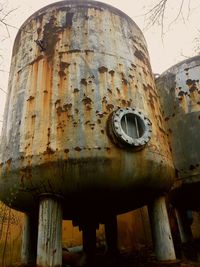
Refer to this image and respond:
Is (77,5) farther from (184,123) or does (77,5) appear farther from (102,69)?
(184,123)

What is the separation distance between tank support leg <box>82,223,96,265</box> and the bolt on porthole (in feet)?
8.94

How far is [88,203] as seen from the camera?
4812 millimetres

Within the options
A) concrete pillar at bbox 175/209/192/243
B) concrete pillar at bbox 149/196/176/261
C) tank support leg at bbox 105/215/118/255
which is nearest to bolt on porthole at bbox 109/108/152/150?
concrete pillar at bbox 149/196/176/261

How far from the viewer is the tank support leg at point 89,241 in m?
6.20

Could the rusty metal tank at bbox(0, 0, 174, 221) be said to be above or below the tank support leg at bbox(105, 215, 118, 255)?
above

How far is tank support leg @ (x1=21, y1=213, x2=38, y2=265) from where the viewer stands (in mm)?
5113

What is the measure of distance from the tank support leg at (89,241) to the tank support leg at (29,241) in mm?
1238

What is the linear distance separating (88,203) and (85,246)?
210 centimetres

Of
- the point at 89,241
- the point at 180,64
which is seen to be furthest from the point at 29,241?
the point at 180,64

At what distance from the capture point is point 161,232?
183 inches

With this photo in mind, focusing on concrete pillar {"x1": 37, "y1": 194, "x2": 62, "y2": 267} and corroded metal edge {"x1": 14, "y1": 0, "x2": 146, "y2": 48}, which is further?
corroded metal edge {"x1": 14, "y1": 0, "x2": 146, "y2": 48}

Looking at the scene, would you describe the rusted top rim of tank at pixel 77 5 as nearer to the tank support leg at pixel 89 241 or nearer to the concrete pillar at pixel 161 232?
the concrete pillar at pixel 161 232

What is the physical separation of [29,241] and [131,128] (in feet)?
9.51

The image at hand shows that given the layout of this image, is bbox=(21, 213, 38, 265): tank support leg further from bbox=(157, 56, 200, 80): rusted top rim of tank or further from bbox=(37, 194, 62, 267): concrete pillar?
bbox=(157, 56, 200, 80): rusted top rim of tank
